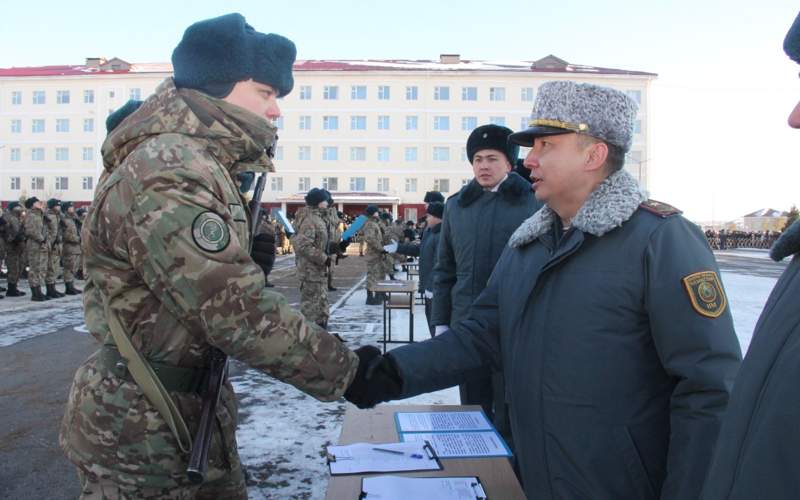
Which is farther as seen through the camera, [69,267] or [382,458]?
[69,267]

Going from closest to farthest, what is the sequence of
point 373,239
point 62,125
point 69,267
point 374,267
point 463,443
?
point 463,443 → point 373,239 → point 374,267 → point 69,267 → point 62,125

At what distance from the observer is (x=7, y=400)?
220 inches

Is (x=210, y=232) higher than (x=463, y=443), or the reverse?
(x=210, y=232)

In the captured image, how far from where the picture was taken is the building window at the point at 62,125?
176ft

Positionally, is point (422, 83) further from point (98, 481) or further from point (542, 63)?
point (98, 481)

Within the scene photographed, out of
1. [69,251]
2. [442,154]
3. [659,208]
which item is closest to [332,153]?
[442,154]

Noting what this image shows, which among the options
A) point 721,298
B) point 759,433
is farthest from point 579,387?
point 759,433

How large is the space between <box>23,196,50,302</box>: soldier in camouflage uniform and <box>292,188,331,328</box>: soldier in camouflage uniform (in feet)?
21.8

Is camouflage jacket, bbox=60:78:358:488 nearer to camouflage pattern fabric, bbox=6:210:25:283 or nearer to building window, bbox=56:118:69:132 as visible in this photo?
camouflage pattern fabric, bbox=6:210:25:283

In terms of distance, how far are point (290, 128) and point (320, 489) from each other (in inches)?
1942

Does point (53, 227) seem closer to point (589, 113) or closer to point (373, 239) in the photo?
point (373, 239)

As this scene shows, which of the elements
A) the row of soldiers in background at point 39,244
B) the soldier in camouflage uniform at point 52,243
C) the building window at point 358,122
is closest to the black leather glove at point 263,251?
the row of soldiers in background at point 39,244

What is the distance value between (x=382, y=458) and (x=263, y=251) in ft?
2.84

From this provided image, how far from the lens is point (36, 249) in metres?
12.5
